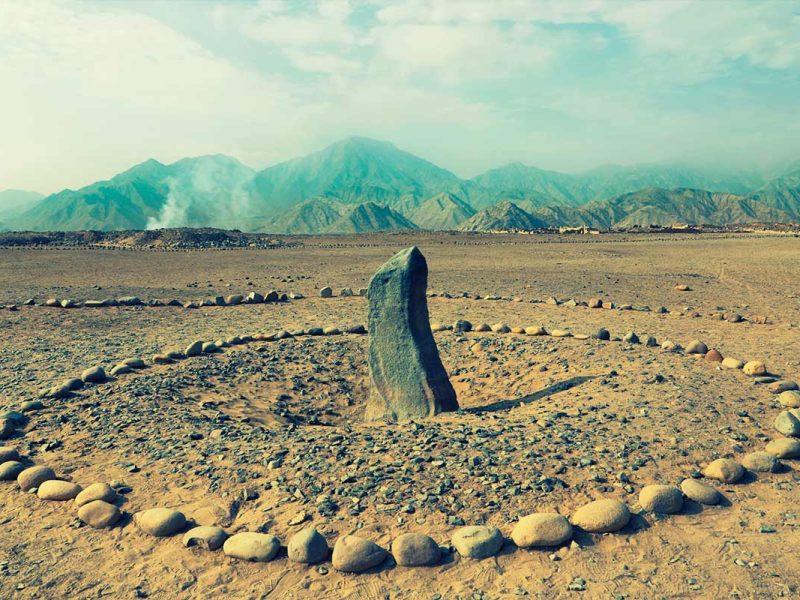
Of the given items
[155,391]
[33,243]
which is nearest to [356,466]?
[155,391]

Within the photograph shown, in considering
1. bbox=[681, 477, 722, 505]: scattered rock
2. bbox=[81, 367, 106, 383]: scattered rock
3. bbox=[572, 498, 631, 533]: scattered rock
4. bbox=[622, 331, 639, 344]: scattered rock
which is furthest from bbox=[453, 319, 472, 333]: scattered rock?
bbox=[572, 498, 631, 533]: scattered rock

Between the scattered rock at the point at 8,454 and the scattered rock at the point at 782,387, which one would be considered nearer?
the scattered rock at the point at 8,454

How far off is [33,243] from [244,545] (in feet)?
156

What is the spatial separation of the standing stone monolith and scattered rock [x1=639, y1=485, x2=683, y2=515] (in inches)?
140

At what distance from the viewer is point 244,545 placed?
15.4ft

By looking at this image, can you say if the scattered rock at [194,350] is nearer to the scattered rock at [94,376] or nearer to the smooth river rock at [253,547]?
the scattered rock at [94,376]

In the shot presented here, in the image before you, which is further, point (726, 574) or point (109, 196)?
point (109, 196)

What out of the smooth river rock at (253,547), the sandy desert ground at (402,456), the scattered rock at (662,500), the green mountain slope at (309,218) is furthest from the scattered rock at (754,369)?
the green mountain slope at (309,218)

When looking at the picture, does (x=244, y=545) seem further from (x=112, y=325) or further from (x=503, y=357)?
(x=112, y=325)

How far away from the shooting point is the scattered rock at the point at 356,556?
4492 mm

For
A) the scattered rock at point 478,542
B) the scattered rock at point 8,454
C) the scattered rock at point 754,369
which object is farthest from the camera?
the scattered rock at point 754,369

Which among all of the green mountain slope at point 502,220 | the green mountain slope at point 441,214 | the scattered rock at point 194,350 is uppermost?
the green mountain slope at point 441,214

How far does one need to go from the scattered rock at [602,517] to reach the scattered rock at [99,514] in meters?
3.81

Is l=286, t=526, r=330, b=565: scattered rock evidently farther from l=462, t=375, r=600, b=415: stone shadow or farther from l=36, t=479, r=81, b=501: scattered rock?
l=462, t=375, r=600, b=415: stone shadow
